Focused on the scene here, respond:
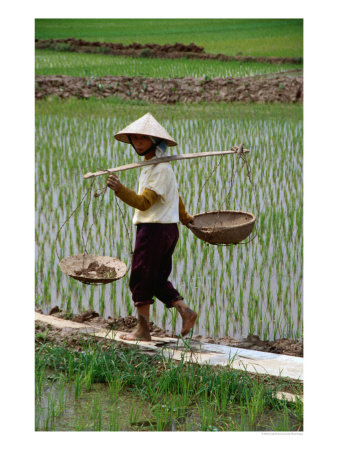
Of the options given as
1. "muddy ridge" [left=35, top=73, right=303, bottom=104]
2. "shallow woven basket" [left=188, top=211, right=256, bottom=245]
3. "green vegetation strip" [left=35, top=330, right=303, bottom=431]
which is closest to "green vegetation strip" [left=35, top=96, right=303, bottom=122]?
"muddy ridge" [left=35, top=73, right=303, bottom=104]

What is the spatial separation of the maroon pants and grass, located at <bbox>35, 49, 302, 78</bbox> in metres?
5.14

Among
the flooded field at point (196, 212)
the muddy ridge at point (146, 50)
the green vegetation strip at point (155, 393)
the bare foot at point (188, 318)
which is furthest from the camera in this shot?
the muddy ridge at point (146, 50)

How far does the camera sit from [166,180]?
3623 millimetres

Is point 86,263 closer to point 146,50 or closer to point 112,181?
point 112,181

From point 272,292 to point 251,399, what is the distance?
1323 mm

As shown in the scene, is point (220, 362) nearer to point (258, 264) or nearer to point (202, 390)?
point (202, 390)

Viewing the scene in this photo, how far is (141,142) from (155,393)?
1212mm

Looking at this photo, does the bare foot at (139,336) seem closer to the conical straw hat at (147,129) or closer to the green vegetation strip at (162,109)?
the conical straw hat at (147,129)

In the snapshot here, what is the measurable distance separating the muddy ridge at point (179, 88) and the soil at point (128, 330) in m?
4.62

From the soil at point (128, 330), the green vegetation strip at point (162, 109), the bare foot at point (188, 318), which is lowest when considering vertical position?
the soil at point (128, 330)

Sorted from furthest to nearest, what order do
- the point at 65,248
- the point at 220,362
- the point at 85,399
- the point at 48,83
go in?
the point at 48,83
the point at 65,248
the point at 220,362
the point at 85,399

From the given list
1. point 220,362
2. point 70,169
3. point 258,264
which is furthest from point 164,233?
point 70,169

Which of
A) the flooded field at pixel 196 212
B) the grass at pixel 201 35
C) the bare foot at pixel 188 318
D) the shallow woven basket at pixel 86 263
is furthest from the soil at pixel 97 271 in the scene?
the grass at pixel 201 35

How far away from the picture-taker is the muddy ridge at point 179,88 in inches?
338
